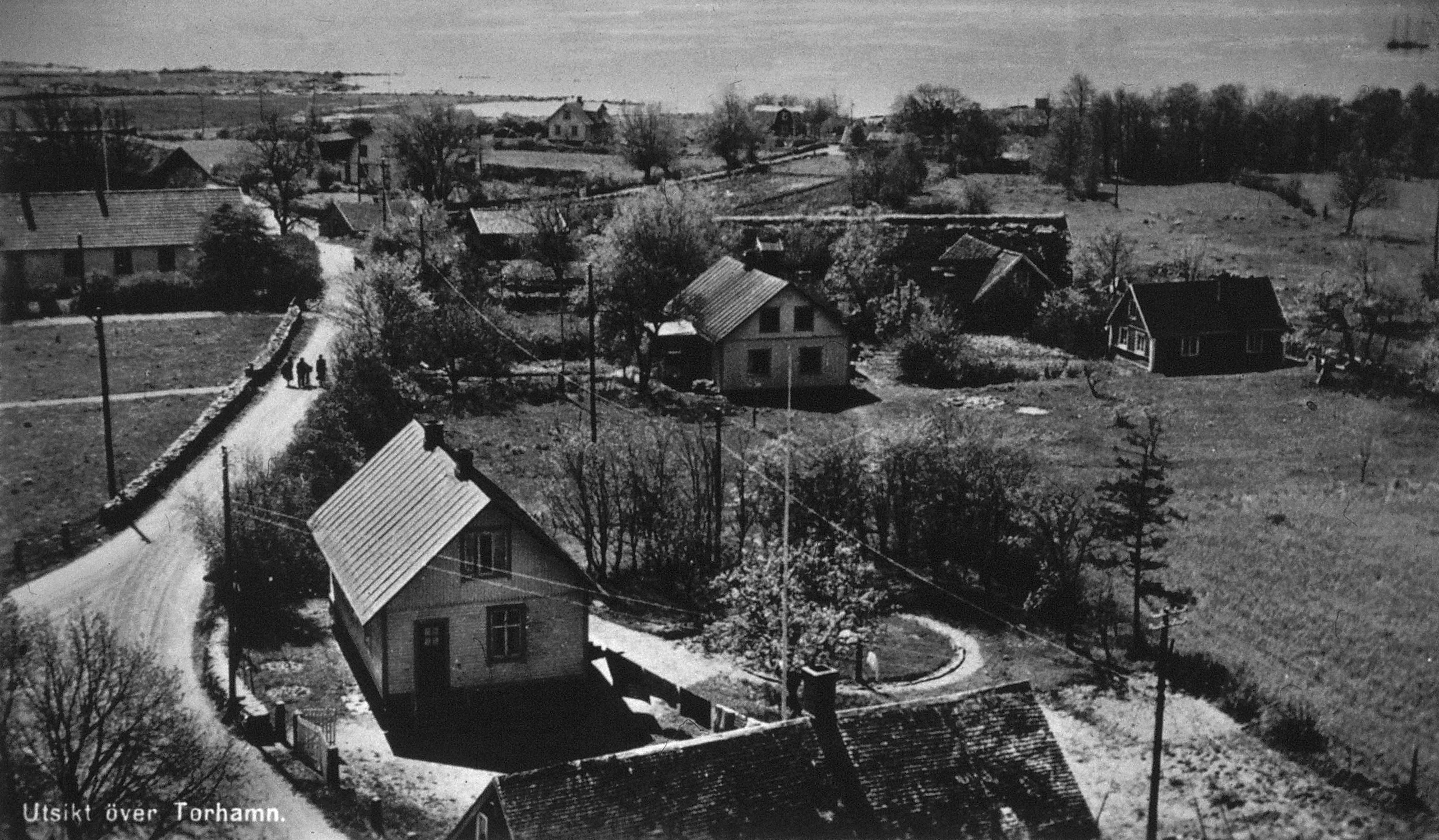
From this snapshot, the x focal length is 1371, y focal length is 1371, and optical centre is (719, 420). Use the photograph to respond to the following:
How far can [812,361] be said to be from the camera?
56.8 metres

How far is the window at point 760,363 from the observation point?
186 feet

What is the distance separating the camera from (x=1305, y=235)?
76062 millimetres

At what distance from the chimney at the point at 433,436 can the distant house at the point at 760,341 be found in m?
25.2

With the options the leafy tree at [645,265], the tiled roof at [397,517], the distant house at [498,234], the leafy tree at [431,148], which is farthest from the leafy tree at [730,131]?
the tiled roof at [397,517]

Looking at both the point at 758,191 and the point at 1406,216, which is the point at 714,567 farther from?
the point at 758,191

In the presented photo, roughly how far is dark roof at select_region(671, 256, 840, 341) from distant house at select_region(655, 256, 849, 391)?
0.04 metres

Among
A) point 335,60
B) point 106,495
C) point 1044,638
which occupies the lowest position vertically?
point 1044,638

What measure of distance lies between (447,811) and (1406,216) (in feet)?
195

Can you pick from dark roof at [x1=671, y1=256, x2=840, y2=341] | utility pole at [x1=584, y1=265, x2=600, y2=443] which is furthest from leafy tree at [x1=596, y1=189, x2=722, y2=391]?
utility pole at [x1=584, y1=265, x2=600, y2=443]

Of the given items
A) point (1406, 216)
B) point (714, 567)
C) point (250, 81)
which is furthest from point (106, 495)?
point (250, 81)

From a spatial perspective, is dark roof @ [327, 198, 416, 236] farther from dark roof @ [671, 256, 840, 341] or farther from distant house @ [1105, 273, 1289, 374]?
distant house @ [1105, 273, 1289, 374]

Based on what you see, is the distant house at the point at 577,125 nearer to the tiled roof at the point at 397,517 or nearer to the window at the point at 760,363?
the window at the point at 760,363

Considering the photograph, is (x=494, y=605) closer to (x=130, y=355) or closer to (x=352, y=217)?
(x=130, y=355)

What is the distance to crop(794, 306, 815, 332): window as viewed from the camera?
56312 millimetres
